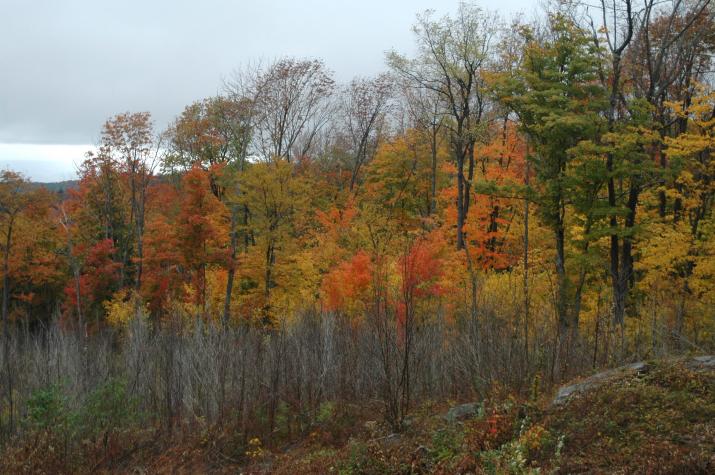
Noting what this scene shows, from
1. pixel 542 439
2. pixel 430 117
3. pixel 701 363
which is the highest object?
pixel 430 117

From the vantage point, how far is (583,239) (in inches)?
805

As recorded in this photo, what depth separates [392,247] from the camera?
27.3 m

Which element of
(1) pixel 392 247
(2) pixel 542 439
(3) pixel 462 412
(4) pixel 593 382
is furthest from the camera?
(1) pixel 392 247

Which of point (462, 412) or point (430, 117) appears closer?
point (462, 412)

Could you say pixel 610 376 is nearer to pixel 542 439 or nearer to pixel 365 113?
pixel 542 439

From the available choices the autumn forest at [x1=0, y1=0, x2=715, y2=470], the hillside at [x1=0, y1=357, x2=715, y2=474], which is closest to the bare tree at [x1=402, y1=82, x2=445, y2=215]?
the autumn forest at [x1=0, y1=0, x2=715, y2=470]

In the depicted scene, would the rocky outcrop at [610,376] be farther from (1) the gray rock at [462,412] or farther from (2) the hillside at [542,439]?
(1) the gray rock at [462,412]

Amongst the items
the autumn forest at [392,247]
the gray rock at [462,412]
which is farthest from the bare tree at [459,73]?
the gray rock at [462,412]

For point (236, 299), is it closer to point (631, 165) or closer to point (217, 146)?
point (217, 146)

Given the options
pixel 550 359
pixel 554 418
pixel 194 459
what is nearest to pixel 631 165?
pixel 550 359

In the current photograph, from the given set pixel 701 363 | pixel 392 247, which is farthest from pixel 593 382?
pixel 392 247

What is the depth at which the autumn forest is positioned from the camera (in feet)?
35.9

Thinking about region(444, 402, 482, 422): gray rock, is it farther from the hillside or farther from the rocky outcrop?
the rocky outcrop

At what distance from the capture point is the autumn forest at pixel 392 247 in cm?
1094
